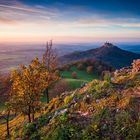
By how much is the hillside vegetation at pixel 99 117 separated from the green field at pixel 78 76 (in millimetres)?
65544

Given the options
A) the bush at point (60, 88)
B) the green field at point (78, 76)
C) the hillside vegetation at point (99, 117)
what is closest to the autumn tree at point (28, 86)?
the hillside vegetation at point (99, 117)

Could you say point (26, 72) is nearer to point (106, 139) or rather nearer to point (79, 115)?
point (79, 115)

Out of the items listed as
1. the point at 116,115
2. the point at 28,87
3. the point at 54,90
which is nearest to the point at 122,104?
the point at 116,115

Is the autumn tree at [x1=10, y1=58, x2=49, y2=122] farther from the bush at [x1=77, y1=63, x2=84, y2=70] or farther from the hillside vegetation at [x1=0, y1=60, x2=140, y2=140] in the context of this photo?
the bush at [x1=77, y1=63, x2=84, y2=70]

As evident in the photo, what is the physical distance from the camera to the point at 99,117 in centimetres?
2044

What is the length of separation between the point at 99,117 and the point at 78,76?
98075mm

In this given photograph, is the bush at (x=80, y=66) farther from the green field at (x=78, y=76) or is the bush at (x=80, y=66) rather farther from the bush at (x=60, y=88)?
the bush at (x=60, y=88)

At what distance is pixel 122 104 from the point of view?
2091cm

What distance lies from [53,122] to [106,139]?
232 inches

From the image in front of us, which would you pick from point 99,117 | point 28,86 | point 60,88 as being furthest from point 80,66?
point 99,117

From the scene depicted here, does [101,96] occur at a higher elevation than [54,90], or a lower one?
higher

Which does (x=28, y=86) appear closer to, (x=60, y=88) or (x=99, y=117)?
(x=99, y=117)

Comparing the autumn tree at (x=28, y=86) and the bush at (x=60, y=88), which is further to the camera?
the bush at (x=60, y=88)

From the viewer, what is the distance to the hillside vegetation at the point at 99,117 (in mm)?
18672
